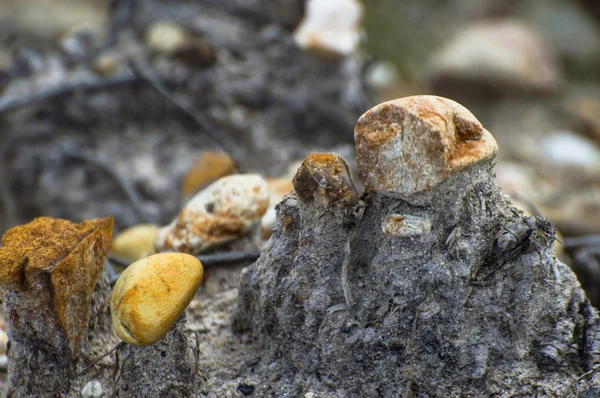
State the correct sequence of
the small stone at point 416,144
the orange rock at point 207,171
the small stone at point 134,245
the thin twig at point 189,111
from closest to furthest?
the small stone at point 416,144 < the small stone at point 134,245 < the orange rock at point 207,171 < the thin twig at point 189,111

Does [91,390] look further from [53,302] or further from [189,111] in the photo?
[189,111]

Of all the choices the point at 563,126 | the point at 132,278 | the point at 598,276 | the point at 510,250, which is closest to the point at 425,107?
the point at 510,250

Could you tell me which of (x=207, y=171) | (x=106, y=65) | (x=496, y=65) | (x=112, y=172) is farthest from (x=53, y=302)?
(x=496, y=65)

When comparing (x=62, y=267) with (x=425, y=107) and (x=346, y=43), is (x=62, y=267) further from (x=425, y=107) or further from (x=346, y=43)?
(x=346, y=43)

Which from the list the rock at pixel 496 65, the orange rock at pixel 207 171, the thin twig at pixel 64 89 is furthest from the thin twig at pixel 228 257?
the rock at pixel 496 65

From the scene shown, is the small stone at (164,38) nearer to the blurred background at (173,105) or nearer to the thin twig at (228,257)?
the blurred background at (173,105)

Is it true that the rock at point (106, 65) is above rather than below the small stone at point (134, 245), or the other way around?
above
